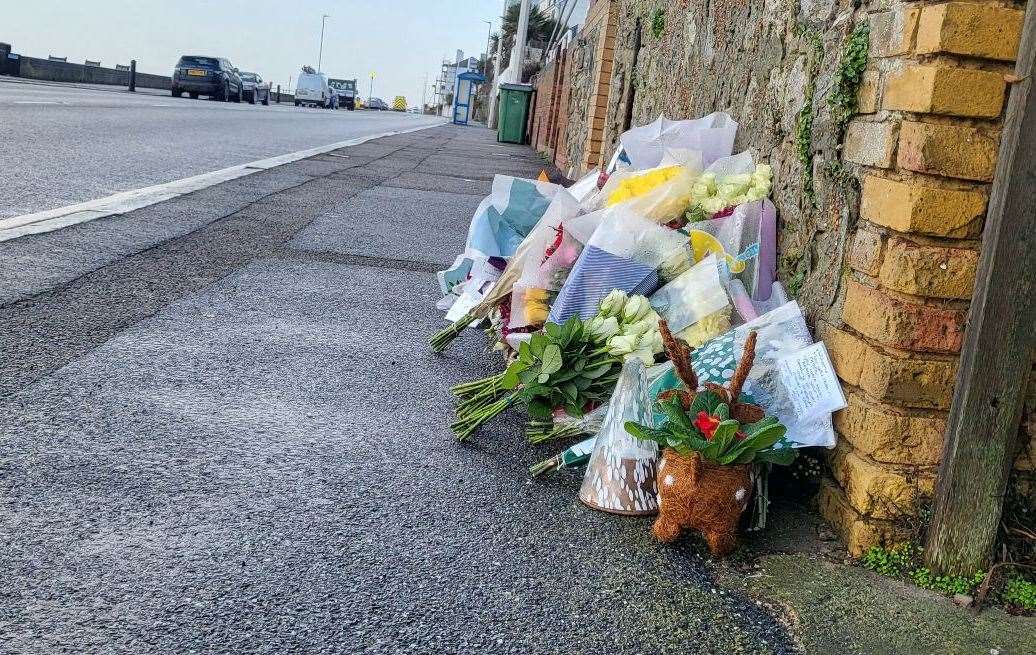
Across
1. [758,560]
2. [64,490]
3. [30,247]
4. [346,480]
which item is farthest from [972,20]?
[30,247]

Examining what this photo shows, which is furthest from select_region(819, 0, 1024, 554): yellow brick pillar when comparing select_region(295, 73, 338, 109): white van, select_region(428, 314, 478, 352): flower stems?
select_region(295, 73, 338, 109): white van

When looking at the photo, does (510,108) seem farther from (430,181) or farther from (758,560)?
(758,560)

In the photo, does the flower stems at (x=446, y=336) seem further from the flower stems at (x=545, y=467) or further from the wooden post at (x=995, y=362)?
the wooden post at (x=995, y=362)

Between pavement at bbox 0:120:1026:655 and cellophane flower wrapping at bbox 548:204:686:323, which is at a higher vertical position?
cellophane flower wrapping at bbox 548:204:686:323

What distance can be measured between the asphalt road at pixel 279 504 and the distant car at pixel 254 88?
43.1 metres

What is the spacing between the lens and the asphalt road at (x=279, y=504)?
78.7 inches

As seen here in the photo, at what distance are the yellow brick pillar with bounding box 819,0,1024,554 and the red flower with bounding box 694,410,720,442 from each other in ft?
1.40

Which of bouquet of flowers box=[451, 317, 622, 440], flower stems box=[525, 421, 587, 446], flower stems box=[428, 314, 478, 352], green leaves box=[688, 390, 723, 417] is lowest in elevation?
flower stems box=[525, 421, 587, 446]

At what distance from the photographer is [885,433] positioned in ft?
8.13

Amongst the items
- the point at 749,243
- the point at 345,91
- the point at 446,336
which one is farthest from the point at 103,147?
the point at 345,91

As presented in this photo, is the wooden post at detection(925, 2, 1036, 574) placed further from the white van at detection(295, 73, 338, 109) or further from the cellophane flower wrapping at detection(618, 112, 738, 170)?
the white van at detection(295, 73, 338, 109)

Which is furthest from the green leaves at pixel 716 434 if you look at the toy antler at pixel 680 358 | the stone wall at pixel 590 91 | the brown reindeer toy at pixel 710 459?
the stone wall at pixel 590 91

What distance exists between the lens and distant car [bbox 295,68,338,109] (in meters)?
63.0

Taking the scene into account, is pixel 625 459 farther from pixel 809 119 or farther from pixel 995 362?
pixel 809 119
